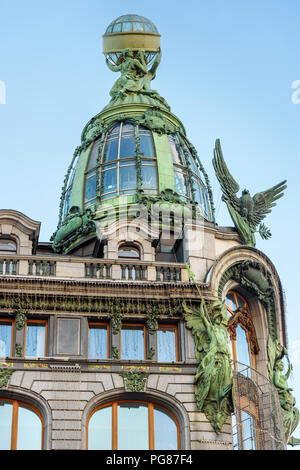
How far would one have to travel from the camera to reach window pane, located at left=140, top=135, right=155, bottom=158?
49.2m

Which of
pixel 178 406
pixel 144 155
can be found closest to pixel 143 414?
pixel 178 406

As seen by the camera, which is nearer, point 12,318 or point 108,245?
point 12,318

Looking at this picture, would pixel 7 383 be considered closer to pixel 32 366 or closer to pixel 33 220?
pixel 32 366

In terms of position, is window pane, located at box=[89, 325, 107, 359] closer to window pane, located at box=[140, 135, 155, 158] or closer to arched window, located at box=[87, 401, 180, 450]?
arched window, located at box=[87, 401, 180, 450]

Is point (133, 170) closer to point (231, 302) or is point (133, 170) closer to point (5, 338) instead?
point (231, 302)

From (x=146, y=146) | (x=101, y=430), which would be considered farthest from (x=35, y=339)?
(x=146, y=146)

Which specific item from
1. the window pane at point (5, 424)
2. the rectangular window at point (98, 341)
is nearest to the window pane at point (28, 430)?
the window pane at point (5, 424)

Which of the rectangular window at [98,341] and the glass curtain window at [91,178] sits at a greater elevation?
the glass curtain window at [91,178]

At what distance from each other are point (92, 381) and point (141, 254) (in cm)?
719

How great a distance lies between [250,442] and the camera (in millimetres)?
39281

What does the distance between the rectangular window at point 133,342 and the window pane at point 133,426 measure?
6.18 feet

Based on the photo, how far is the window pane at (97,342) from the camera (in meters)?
38.9

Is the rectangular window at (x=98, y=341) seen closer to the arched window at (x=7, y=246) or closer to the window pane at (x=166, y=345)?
the window pane at (x=166, y=345)

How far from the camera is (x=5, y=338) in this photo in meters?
38.8
